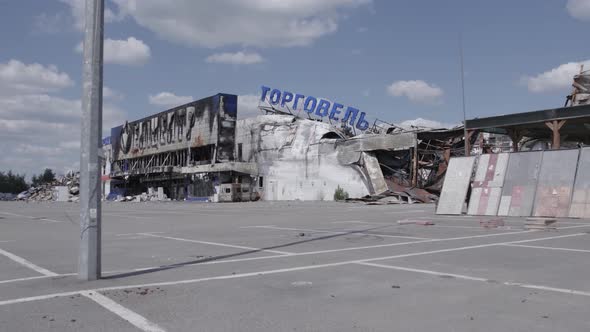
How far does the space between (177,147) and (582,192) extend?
2561 inches

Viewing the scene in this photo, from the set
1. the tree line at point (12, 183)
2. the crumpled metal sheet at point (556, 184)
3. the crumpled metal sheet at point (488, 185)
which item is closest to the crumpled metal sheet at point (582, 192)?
the crumpled metal sheet at point (556, 184)

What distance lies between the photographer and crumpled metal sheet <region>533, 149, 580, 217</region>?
22078mm

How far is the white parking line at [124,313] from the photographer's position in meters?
5.62

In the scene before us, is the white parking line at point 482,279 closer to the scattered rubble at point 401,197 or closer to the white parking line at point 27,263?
the white parking line at point 27,263

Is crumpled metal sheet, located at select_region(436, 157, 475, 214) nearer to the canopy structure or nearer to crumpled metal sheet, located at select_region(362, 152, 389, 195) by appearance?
the canopy structure

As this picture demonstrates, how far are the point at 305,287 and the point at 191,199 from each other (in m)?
67.1

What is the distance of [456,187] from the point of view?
2630 centimetres

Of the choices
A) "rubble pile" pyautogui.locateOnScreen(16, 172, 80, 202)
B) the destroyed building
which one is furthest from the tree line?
the destroyed building

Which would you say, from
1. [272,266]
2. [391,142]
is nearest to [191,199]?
[391,142]

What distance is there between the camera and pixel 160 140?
8544cm

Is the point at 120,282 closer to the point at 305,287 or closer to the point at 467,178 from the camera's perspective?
the point at 305,287

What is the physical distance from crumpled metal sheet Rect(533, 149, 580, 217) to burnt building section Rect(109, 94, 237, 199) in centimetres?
4738

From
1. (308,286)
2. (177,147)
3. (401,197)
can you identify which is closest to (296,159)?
(401,197)

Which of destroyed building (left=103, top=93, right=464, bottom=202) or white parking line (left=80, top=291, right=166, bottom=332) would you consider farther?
destroyed building (left=103, top=93, right=464, bottom=202)
